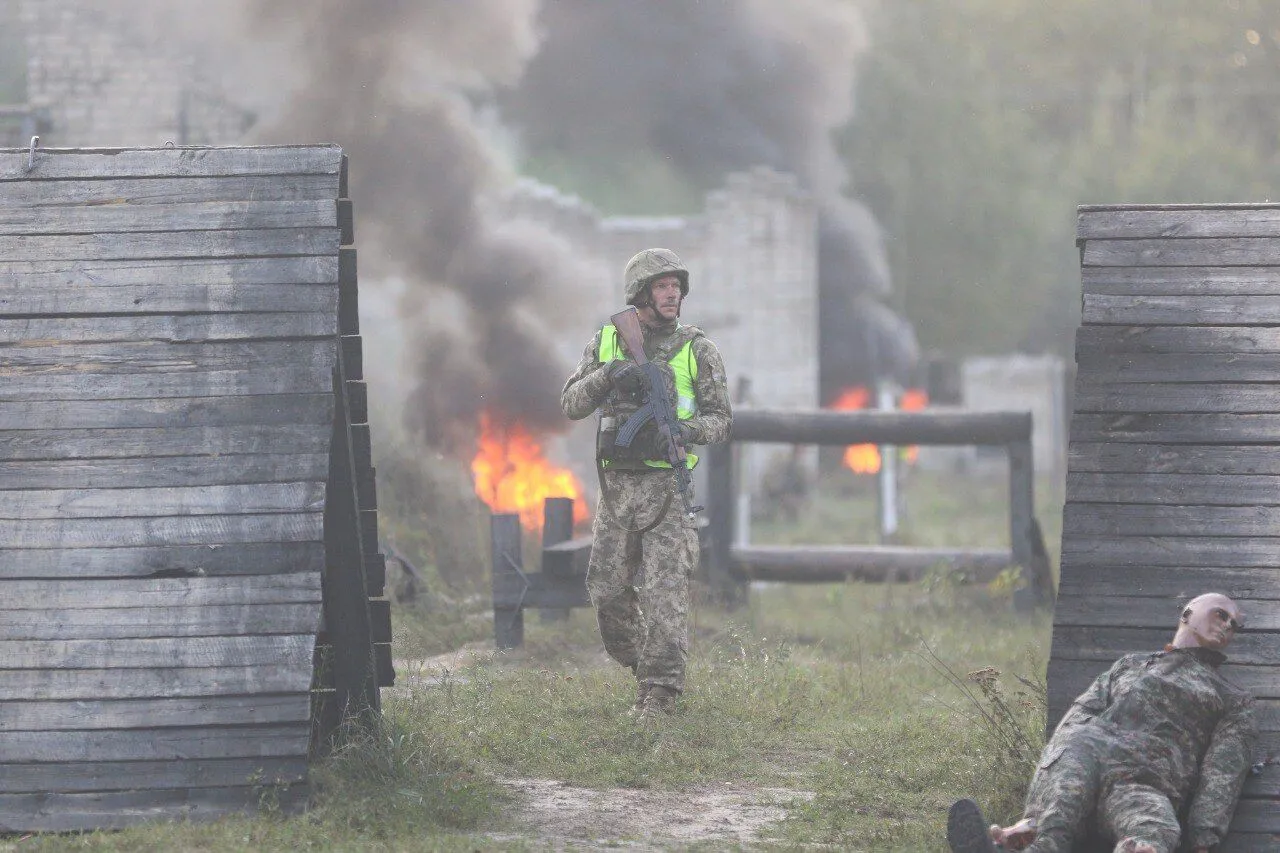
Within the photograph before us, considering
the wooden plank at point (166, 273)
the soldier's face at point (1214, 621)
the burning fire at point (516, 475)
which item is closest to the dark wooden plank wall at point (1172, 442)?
the soldier's face at point (1214, 621)

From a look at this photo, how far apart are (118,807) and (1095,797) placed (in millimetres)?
3210

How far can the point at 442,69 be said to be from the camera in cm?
1866

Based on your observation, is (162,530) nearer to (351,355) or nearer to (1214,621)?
(351,355)

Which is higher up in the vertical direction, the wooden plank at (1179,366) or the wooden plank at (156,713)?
the wooden plank at (1179,366)

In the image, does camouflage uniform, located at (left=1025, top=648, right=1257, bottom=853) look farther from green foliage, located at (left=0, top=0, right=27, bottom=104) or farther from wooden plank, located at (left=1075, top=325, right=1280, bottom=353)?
green foliage, located at (left=0, top=0, right=27, bottom=104)

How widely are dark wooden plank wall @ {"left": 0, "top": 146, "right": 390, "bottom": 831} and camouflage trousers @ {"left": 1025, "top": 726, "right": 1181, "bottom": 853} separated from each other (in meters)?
2.45

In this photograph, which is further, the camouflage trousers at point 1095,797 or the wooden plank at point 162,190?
the wooden plank at point 162,190

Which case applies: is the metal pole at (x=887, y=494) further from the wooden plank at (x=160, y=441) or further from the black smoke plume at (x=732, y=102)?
the wooden plank at (x=160, y=441)

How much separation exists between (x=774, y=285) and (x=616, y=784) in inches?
781

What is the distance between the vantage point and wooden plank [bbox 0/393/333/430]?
6.32 metres

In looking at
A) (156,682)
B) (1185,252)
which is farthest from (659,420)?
(156,682)

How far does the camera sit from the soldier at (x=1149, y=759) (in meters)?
5.24

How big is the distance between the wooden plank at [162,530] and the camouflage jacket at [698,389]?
2.05 metres

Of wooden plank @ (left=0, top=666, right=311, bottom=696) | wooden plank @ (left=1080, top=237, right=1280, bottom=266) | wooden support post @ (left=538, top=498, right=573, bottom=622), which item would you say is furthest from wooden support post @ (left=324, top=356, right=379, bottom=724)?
wooden support post @ (left=538, top=498, right=573, bottom=622)
